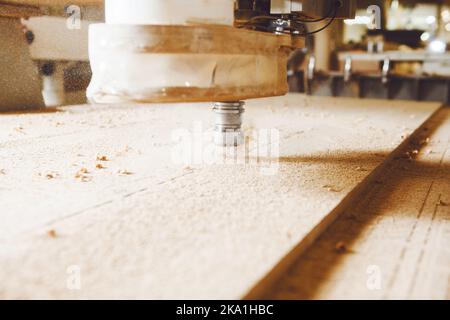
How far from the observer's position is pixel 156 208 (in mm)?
1945

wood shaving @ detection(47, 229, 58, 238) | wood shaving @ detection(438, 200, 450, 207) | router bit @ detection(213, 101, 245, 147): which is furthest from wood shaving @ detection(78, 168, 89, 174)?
wood shaving @ detection(438, 200, 450, 207)

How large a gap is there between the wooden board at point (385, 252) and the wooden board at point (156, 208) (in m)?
0.08

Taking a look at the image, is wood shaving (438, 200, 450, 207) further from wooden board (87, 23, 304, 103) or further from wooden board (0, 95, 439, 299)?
wooden board (87, 23, 304, 103)

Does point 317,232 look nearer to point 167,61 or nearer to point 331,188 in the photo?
point 331,188

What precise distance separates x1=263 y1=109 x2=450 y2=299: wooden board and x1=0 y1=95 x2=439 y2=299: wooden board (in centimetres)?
8

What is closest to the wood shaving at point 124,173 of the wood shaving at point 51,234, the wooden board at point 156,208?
the wooden board at point 156,208

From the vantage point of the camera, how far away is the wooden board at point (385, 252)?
1.49m

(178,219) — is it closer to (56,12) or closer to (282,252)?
(282,252)

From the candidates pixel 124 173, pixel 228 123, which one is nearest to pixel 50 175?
pixel 124 173

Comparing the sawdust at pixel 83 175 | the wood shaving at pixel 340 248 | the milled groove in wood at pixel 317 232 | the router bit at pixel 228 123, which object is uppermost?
the router bit at pixel 228 123

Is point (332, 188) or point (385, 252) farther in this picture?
point (332, 188)

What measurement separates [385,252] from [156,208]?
926 millimetres

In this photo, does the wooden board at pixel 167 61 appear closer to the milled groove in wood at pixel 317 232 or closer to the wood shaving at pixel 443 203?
the milled groove in wood at pixel 317 232
